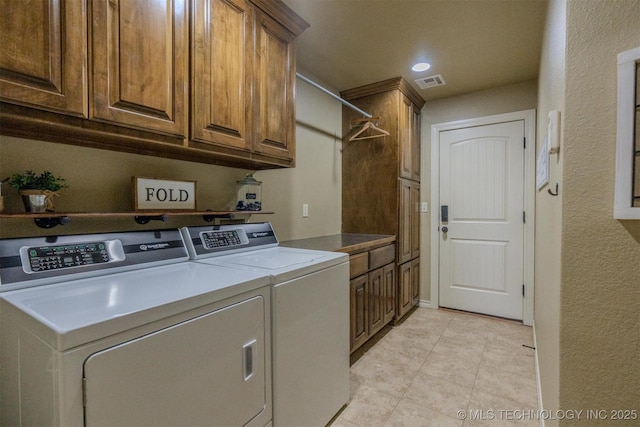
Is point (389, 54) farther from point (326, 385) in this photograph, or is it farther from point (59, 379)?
point (59, 379)

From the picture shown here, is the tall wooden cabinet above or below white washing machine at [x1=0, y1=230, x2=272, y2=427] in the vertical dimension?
above

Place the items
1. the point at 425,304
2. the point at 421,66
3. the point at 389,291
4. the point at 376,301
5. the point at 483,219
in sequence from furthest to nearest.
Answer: the point at 425,304 → the point at 483,219 → the point at 389,291 → the point at 421,66 → the point at 376,301

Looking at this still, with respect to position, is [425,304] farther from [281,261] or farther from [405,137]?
[281,261]

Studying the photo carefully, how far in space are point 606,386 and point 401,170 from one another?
7.18 ft

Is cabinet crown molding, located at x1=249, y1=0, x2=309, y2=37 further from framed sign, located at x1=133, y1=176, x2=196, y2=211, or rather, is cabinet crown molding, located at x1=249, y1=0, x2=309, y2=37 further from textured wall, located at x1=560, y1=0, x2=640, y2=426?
textured wall, located at x1=560, y1=0, x2=640, y2=426

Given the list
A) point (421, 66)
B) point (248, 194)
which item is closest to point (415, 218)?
point (421, 66)

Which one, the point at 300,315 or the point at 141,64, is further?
the point at 300,315

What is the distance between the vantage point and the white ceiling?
183 cm

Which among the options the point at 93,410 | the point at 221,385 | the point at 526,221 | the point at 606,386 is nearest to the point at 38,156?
the point at 93,410

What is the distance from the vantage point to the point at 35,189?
3.60 ft

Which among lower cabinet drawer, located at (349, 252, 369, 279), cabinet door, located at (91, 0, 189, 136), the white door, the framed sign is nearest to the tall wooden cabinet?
the white door

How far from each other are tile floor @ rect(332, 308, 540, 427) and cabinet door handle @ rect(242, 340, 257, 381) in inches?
32.8

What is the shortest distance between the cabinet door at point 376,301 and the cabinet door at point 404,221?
48 centimetres

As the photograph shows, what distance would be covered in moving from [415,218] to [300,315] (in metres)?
2.34
